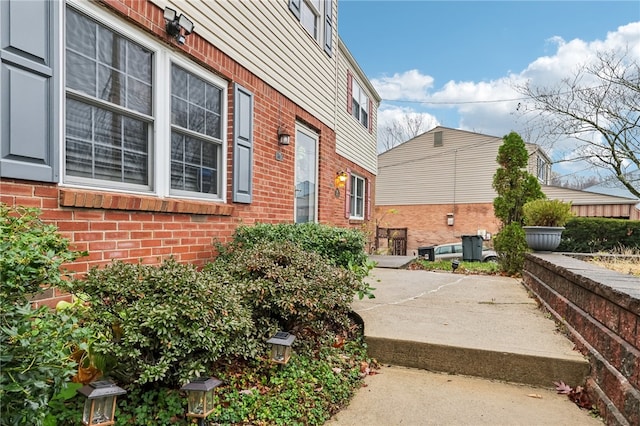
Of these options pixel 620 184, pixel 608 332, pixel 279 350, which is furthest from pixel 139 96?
pixel 620 184

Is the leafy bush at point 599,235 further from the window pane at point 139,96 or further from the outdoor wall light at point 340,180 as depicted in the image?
the window pane at point 139,96

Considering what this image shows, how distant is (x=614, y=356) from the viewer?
1.96 m

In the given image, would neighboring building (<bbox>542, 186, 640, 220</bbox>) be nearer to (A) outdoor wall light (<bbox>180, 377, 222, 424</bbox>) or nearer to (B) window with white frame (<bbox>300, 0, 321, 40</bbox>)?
(B) window with white frame (<bbox>300, 0, 321, 40</bbox>)

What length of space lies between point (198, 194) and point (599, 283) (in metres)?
3.41

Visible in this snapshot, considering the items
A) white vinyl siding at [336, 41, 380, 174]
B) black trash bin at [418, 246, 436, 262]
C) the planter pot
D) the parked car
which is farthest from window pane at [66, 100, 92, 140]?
the parked car

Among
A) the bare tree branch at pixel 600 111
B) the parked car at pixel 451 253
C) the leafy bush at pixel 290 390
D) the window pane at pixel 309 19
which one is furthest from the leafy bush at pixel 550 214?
the bare tree branch at pixel 600 111

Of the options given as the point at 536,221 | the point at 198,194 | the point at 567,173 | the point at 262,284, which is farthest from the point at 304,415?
the point at 567,173

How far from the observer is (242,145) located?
4.13 metres

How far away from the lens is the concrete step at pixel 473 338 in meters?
2.32

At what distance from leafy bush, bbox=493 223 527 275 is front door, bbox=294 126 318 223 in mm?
3395

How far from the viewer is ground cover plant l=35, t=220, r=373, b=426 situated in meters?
1.75

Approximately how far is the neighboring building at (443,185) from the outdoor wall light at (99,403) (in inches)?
674

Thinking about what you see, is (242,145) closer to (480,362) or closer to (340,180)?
(480,362)

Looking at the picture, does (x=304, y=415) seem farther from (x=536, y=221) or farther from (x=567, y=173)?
(x=567, y=173)
